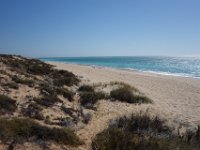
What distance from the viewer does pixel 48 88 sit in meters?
10.6

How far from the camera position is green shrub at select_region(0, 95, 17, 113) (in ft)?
23.9

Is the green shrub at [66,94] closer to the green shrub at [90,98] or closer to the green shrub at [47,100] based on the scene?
the green shrub at [90,98]

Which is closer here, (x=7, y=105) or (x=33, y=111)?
(x=7, y=105)

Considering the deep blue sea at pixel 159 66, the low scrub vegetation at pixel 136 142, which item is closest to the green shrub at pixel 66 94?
the low scrub vegetation at pixel 136 142

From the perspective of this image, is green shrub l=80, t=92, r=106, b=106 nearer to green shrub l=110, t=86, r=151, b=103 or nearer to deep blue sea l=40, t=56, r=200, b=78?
green shrub l=110, t=86, r=151, b=103

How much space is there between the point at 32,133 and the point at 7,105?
211 centimetres

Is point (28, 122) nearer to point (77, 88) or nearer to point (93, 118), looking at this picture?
point (93, 118)

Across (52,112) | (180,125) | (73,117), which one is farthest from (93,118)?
(180,125)

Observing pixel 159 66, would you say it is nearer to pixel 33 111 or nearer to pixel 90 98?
pixel 90 98

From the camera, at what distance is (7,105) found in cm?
750

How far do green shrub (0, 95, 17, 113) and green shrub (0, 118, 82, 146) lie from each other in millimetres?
1329

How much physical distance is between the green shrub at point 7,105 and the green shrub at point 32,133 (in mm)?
1329

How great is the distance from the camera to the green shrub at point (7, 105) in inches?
287

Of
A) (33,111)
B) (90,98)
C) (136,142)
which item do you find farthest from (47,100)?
(136,142)
